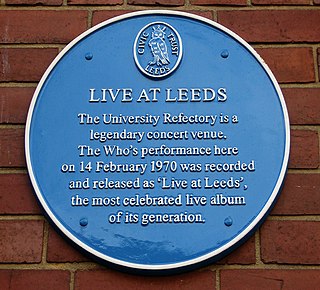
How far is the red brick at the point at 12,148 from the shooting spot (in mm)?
1904

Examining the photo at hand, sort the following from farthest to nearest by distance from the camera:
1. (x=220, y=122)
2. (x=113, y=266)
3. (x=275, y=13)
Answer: (x=275, y=13), (x=220, y=122), (x=113, y=266)

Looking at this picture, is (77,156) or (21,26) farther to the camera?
(21,26)

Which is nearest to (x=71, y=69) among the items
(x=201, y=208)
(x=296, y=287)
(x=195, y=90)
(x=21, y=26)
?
(x=21, y=26)

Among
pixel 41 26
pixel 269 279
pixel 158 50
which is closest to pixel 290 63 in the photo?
pixel 158 50

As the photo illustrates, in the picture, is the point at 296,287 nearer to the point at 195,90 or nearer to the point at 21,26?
the point at 195,90

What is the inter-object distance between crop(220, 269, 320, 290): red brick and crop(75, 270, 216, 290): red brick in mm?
44

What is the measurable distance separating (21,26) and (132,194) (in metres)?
0.64

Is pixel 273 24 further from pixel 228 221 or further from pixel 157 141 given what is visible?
pixel 228 221

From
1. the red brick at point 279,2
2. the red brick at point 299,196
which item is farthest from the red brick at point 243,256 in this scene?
the red brick at point 279,2

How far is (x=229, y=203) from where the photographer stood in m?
1.79

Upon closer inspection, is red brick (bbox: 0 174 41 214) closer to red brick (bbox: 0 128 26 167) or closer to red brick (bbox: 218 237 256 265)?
red brick (bbox: 0 128 26 167)

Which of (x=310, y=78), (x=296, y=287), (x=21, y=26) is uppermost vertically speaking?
(x=21, y=26)

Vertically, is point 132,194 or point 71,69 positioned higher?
point 71,69

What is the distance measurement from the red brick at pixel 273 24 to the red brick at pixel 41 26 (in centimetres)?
44
